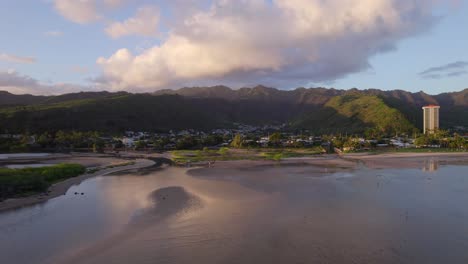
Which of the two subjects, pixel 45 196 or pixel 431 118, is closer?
pixel 45 196

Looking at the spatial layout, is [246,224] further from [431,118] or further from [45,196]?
[431,118]

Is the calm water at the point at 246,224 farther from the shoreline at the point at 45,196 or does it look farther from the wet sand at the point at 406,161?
the wet sand at the point at 406,161

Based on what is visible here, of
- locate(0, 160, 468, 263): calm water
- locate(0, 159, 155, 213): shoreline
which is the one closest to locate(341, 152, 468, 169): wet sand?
locate(0, 160, 468, 263): calm water

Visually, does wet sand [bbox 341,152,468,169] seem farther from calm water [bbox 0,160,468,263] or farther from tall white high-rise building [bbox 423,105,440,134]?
tall white high-rise building [bbox 423,105,440,134]

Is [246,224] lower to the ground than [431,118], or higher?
lower

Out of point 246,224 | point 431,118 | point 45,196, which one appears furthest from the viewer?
point 431,118

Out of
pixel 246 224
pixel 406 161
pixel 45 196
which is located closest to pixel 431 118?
pixel 406 161

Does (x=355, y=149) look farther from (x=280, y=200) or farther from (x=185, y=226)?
(x=185, y=226)

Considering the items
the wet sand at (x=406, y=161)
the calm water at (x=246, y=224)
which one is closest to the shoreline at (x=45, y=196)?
the calm water at (x=246, y=224)
